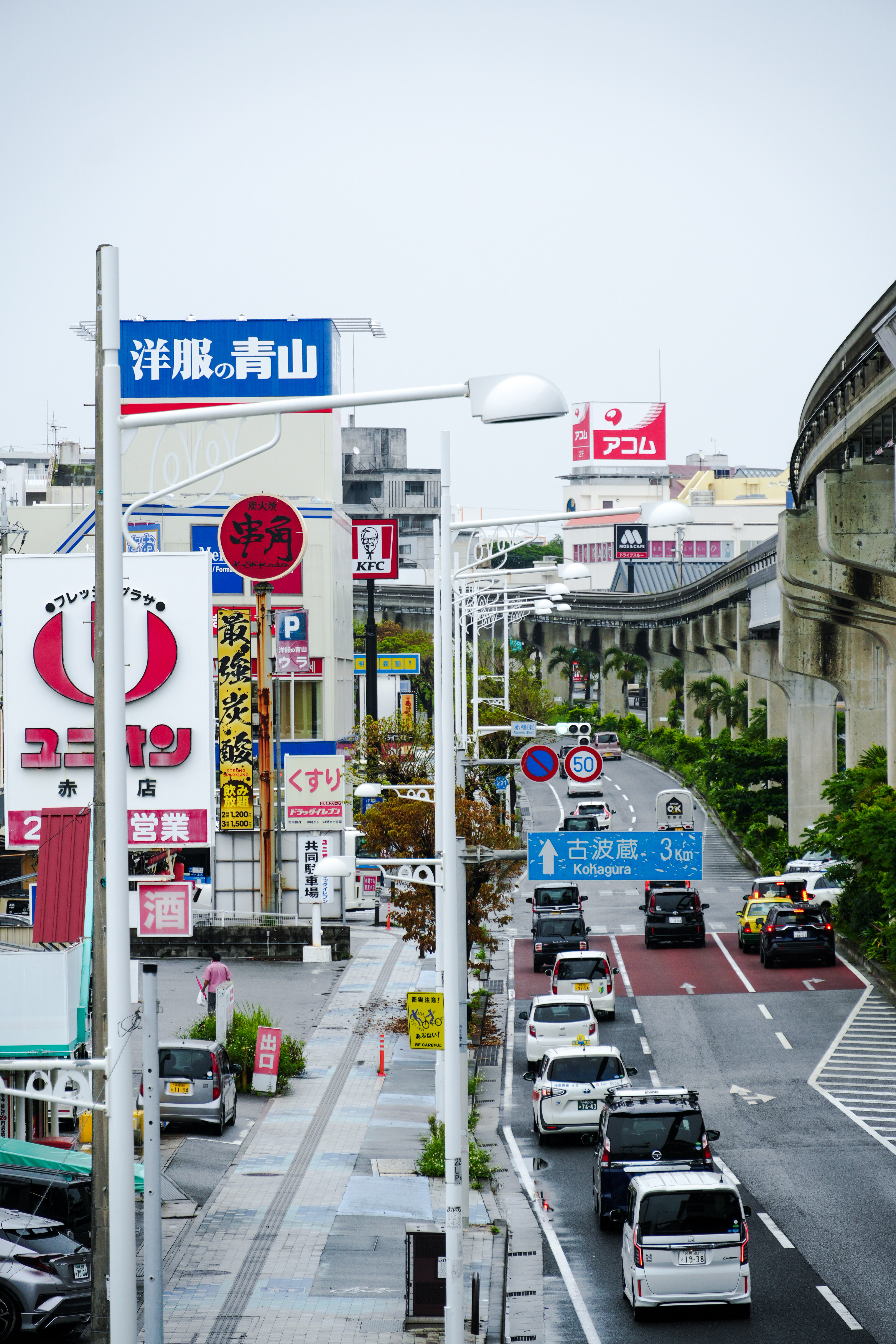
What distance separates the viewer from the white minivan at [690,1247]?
17344mm

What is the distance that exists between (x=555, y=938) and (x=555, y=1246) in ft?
75.9

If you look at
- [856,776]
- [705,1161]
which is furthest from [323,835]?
[705,1161]

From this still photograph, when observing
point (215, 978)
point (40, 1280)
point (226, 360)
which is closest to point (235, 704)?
point (215, 978)

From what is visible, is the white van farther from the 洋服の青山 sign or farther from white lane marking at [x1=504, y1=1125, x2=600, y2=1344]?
the 洋服の青山 sign

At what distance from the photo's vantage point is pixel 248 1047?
30.6 m

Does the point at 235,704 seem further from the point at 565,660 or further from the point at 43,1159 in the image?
the point at 565,660

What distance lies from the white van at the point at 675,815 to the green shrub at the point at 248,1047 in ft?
88.7

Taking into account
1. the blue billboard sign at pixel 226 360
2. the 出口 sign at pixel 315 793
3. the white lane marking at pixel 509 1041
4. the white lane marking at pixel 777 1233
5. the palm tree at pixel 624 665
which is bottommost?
the white lane marking at pixel 509 1041

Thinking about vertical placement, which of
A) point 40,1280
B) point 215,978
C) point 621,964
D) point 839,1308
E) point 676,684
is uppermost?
point 676,684

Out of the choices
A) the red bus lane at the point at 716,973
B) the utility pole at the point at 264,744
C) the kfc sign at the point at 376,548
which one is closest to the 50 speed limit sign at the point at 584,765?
the red bus lane at the point at 716,973

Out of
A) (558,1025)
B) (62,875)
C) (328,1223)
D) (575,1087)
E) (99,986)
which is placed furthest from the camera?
(558,1025)

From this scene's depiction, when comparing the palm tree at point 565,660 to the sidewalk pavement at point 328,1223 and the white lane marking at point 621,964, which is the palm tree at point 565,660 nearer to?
the white lane marking at point 621,964

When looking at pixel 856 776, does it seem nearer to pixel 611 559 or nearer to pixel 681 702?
pixel 681 702

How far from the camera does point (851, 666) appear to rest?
2149 inches
